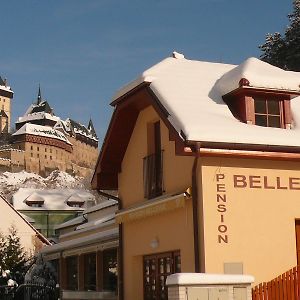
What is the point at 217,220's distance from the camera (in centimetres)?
1351

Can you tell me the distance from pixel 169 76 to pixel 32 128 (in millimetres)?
151681

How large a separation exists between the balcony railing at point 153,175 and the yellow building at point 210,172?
2cm

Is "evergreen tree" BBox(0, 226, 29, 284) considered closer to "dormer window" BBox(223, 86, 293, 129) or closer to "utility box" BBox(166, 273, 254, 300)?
"dormer window" BBox(223, 86, 293, 129)

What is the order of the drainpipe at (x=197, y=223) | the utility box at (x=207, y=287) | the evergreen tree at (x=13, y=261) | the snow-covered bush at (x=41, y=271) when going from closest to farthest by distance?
1. the utility box at (x=207, y=287)
2. the drainpipe at (x=197, y=223)
3. the snow-covered bush at (x=41, y=271)
4. the evergreen tree at (x=13, y=261)

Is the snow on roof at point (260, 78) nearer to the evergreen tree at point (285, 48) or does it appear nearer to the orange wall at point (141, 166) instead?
the orange wall at point (141, 166)

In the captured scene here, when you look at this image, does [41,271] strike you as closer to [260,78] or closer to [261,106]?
[261,106]

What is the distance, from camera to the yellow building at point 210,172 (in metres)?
13.5

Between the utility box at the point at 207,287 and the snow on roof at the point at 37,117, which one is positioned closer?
the utility box at the point at 207,287

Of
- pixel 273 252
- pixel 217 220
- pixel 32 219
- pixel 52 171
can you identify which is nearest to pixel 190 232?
pixel 217 220

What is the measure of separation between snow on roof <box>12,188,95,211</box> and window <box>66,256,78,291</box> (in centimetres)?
4148

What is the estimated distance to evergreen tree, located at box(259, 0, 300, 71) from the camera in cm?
3844

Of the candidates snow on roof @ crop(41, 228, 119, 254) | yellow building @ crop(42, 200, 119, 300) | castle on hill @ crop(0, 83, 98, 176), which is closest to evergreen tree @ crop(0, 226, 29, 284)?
yellow building @ crop(42, 200, 119, 300)

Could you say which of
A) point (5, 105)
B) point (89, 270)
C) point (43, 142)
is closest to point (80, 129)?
point (5, 105)

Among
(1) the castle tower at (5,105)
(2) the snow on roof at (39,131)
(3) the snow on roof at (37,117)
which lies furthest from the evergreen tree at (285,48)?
(1) the castle tower at (5,105)
